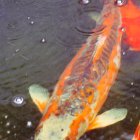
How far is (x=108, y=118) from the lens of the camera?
3883mm

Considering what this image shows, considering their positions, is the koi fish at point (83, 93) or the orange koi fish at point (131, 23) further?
the orange koi fish at point (131, 23)

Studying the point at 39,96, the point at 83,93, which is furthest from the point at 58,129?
the point at 39,96

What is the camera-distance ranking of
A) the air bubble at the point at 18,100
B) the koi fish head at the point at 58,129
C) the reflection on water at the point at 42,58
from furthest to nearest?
the air bubble at the point at 18,100
the reflection on water at the point at 42,58
the koi fish head at the point at 58,129

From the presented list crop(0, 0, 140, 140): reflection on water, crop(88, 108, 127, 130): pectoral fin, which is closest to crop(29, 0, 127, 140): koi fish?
crop(88, 108, 127, 130): pectoral fin

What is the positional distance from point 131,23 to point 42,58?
3.26 feet

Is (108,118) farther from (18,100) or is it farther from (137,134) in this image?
(18,100)

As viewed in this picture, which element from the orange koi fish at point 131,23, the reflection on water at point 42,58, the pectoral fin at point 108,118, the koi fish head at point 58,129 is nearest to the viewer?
the koi fish head at point 58,129

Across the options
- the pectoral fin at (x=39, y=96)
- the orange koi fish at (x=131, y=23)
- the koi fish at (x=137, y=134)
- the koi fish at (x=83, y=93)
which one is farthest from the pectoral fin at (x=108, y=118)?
the orange koi fish at (x=131, y=23)

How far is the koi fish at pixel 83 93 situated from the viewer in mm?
3574

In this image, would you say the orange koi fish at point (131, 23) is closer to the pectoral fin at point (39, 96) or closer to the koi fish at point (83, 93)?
the koi fish at point (83, 93)

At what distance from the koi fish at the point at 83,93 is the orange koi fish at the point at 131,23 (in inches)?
5.7

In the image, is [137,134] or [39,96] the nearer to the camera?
[137,134]

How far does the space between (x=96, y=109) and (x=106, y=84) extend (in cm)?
28

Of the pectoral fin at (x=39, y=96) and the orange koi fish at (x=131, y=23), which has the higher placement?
the orange koi fish at (x=131, y=23)
